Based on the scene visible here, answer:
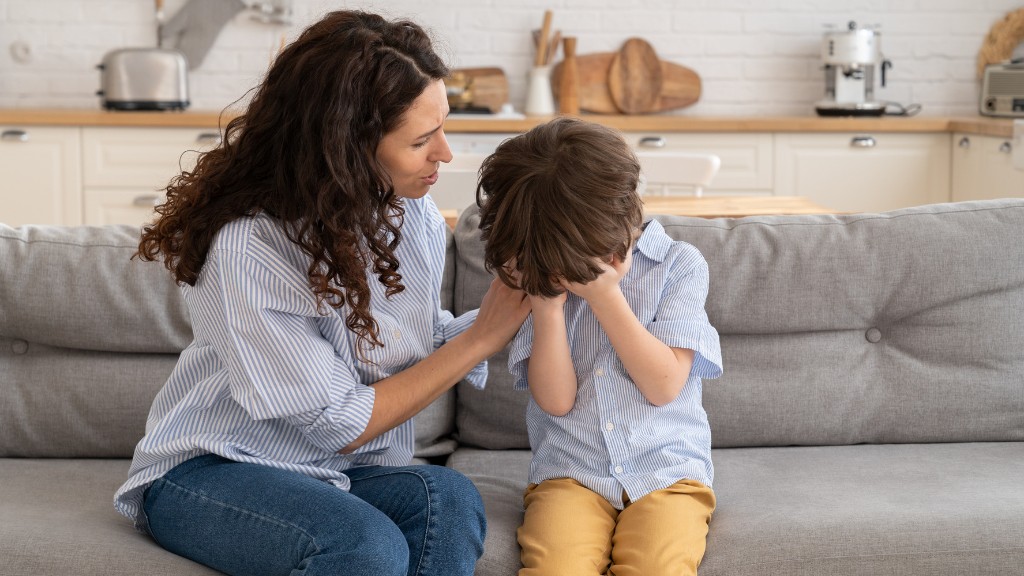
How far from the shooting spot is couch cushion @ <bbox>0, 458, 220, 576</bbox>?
1.42m

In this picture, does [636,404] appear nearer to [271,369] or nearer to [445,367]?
[445,367]

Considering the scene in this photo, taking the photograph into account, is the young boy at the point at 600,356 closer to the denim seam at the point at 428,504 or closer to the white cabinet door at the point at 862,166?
the denim seam at the point at 428,504

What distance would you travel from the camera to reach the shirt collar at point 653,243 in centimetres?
164

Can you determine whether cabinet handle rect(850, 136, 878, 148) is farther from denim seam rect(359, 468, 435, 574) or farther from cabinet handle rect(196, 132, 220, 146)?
denim seam rect(359, 468, 435, 574)

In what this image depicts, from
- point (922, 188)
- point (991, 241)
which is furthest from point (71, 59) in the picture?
point (991, 241)

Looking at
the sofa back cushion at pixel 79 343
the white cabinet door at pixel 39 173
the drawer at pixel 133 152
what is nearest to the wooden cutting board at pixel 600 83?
the drawer at pixel 133 152

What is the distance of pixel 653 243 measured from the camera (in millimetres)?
1647

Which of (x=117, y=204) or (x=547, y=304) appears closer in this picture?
(x=547, y=304)

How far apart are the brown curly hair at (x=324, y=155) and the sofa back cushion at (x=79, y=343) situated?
1.48 ft

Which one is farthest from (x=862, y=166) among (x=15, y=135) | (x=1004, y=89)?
(x=15, y=135)

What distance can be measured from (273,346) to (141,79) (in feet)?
10.3

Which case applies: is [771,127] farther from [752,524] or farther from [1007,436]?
[752,524]

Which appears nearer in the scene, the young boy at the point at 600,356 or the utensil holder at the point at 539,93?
the young boy at the point at 600,356

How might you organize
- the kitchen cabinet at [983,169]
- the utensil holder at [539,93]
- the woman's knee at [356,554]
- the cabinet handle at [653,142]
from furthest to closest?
the utensil holder at [539,93] < the cabinet handle at [653,142] < the kitchen cabinet at [983,169] < the woman's knee at [356,554]
